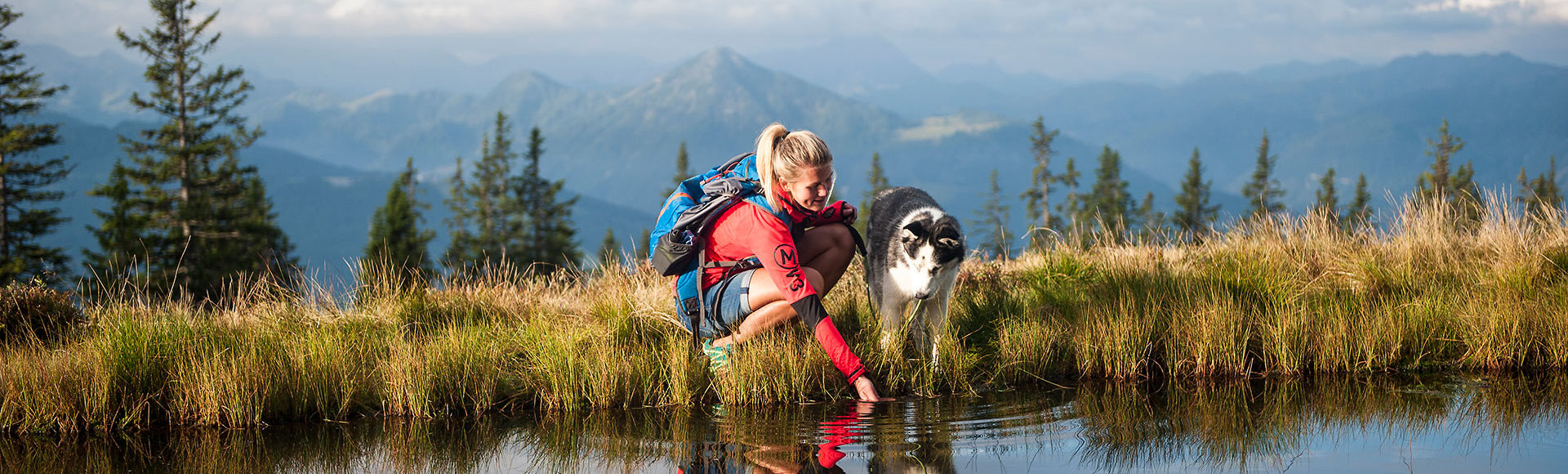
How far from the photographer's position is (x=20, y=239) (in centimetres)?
3144

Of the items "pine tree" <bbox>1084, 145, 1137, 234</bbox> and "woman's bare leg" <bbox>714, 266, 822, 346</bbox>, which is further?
"pine tree" <bbox>1084, 145, 1137, 234</bbox>

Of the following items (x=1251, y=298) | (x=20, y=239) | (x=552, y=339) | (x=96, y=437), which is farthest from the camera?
(x=20, y=239)

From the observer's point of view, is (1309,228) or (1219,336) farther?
(1309,228)

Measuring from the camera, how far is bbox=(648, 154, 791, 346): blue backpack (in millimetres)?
4996

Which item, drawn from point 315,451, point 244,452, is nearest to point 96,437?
point 244,452

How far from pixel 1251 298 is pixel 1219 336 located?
877 mm

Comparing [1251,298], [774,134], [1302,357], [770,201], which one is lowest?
[1302,357]

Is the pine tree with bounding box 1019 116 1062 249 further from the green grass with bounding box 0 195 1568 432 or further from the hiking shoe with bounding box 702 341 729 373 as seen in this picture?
the hiking shoe with bounding box 702 341 729 373

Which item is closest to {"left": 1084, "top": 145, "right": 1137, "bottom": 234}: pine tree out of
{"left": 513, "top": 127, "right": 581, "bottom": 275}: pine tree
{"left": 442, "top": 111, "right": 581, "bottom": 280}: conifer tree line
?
{"left": 513, "top": 127, "right": 581, "bottom": 275}: pine tree

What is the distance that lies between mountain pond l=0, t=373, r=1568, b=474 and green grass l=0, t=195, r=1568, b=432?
0.19 metres

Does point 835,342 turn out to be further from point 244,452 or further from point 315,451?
point 244,452

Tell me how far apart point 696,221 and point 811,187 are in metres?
0.73

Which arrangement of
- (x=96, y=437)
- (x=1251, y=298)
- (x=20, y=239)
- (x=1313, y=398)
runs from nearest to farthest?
1. (x=96, y=437)
2. (x=1313, y=398)
3. (x=1251, y=298)
4. (x=20, y=239)

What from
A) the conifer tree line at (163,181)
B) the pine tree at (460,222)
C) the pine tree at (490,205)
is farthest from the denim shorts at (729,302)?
the pine tree at (490,205)
